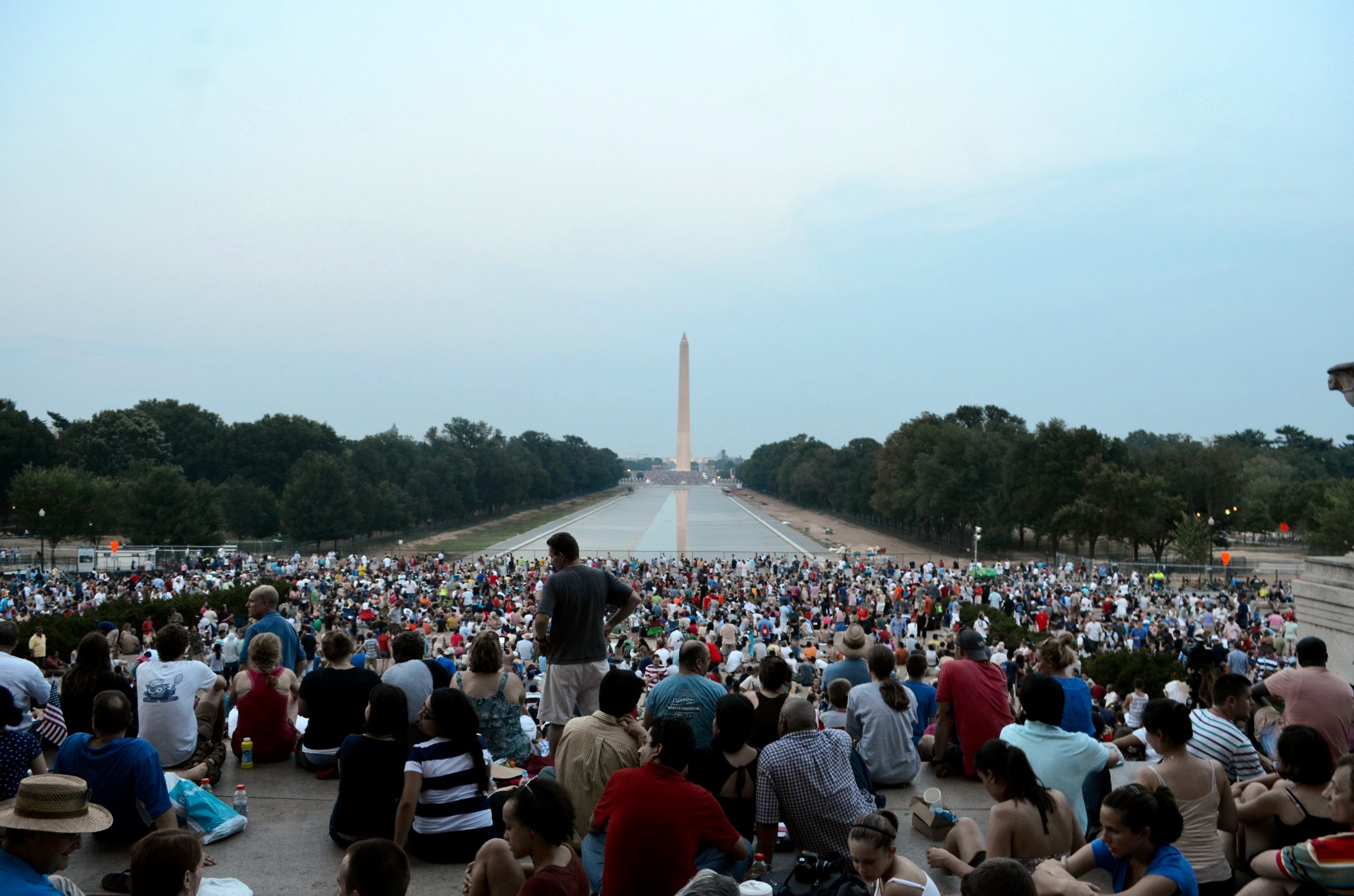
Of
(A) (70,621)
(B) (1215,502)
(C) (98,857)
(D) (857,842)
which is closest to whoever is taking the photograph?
(D) (857,842)

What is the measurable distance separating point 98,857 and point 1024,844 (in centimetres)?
495

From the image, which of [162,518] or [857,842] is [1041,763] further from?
[162,518]

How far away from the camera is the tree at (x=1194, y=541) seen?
158 ft

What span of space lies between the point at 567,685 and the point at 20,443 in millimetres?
79644

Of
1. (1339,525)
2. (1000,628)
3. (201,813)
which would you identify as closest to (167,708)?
(201,813)

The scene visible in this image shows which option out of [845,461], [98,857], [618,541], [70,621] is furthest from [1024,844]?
[845,461]

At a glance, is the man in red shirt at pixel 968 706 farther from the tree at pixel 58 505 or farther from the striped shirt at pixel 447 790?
the tree at pixel 58 505

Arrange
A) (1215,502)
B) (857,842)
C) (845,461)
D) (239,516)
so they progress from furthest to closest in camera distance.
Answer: (845,461)
(239,516)
(1215,502)
(857,842)

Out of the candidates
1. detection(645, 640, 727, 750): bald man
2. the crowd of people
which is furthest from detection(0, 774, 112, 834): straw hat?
detection(645, 640, 727, 750): bald man

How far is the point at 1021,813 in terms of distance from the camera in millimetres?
4641

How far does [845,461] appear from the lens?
119m

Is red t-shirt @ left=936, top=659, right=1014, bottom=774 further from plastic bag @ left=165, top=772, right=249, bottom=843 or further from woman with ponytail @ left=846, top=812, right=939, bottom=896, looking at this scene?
plastic bag @ left=165, top=772, right=249, bottom=843

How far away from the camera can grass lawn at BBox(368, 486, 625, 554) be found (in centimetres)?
6175

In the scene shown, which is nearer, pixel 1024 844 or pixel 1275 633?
pixel 1024 844
